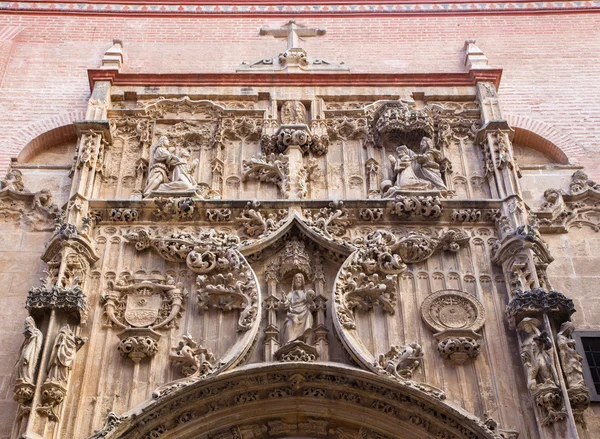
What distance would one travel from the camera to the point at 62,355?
1059 cm

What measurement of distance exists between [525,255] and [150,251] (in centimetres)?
468

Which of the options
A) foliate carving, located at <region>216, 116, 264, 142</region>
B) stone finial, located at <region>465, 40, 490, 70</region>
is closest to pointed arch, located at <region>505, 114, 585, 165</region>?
stone finial, located at <region>465, 40, 490, 70</region>

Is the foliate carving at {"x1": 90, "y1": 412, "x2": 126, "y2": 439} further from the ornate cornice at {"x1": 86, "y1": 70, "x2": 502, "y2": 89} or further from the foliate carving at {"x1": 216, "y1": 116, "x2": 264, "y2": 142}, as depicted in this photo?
the ornate cornice at {"x1": 86, "y1": 70, "x2": 502, "y2": 89}

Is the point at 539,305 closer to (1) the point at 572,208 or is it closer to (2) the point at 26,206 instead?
(1) the point at 572,208

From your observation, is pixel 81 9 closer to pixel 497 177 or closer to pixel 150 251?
pixel 150 251

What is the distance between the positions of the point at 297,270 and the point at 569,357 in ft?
11.1

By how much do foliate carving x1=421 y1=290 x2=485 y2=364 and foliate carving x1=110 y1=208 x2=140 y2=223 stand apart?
3.92 m

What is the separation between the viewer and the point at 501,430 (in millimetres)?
10328

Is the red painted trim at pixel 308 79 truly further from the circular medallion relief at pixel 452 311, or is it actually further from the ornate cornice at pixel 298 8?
the circular medallion relief at pixel 452 311

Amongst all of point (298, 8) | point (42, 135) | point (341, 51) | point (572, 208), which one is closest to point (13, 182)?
point (42, 135)

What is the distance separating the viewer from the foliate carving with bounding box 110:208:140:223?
41.3ft

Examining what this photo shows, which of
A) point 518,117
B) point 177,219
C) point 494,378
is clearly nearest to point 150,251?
point 177,219

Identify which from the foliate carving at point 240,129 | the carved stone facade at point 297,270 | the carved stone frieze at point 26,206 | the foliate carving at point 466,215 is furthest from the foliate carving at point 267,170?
the carved stone frieze at point 26,206

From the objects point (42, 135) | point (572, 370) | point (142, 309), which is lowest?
point (572, 370)
